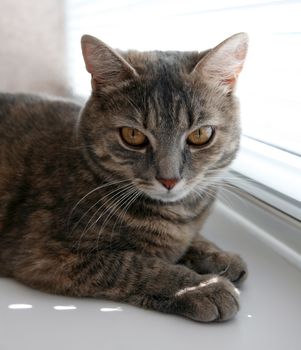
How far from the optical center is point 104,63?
969mm

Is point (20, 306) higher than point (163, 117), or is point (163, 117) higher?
point (163, 117)

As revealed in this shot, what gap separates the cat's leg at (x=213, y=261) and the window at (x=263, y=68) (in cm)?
19

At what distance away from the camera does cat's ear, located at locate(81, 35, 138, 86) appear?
3.10 ft

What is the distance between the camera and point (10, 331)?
2.80 feet

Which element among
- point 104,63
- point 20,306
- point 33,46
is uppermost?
point 104,63

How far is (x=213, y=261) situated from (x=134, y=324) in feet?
0.82

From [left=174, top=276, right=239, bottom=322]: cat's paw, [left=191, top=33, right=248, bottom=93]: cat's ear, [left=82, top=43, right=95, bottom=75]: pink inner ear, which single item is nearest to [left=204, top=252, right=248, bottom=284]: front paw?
[left=174, top=276, right=239, bottom=322]: cat's paw

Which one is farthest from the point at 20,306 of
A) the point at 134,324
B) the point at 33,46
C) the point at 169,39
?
the point at 33,46

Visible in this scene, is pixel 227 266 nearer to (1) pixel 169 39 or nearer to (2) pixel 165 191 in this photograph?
(2) pixel 165 191

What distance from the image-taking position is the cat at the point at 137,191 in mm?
931

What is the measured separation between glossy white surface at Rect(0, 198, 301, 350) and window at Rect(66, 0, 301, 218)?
0.82ft

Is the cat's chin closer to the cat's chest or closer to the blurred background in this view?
the cat's chest

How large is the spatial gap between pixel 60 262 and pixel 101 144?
244 millimetres

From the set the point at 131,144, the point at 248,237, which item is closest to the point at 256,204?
the point at 248,237
